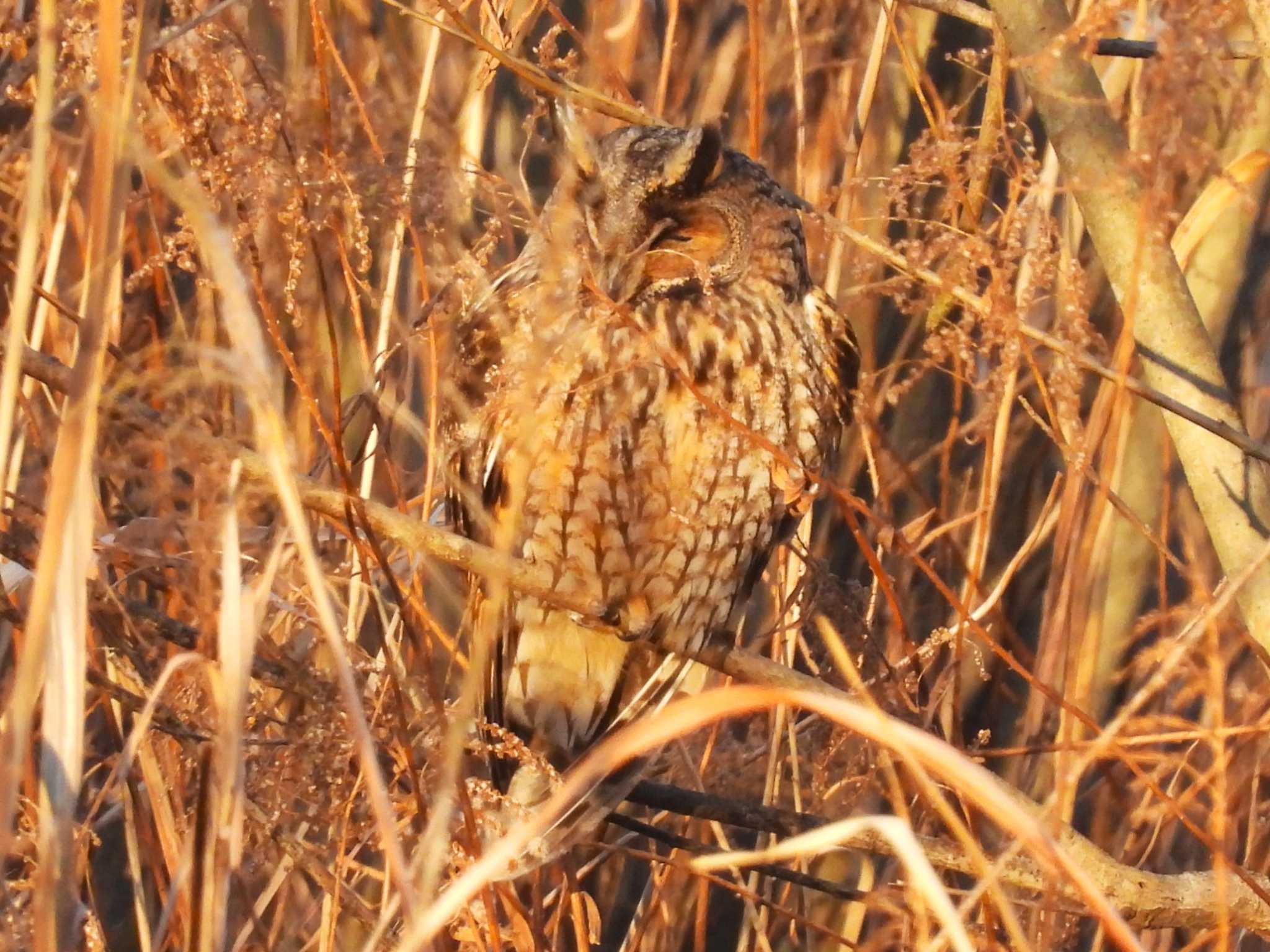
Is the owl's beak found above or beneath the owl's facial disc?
beneath

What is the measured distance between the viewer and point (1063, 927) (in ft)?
4.56

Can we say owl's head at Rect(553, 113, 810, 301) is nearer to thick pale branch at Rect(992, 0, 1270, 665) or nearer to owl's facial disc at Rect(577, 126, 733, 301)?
owl's facial disc at Rect(577, 126, 733, 301)

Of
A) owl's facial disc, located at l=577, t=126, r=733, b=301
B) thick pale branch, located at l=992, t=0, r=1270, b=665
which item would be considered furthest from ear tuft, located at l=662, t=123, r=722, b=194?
thick pale branch, located at l=992, t=0, r=1270, b=665

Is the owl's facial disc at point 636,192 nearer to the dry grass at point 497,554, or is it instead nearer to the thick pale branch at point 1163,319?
the dry grass at point 497,554

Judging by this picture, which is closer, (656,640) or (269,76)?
(269,76)

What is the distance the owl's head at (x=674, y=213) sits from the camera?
5.61 ft

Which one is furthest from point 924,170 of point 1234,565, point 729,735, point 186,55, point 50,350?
point 50,350

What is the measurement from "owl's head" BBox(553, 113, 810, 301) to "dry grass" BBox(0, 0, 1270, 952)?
0.22 ft

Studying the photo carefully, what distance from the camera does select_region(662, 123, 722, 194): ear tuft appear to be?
1.72 metres

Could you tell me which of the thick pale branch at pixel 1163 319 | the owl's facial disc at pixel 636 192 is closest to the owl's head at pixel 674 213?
the owl's facial disc at pixel 636 192

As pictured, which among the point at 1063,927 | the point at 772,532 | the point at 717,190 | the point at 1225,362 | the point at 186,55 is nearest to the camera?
the point at 186,55

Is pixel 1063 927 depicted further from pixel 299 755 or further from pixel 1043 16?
pixel 1043 16

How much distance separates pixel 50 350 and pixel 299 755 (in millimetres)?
1040

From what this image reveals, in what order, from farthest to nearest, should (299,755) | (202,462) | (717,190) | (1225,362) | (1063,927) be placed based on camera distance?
(1225,362) → (717,190) → (1063,927) → (299,755) → (202,462)
